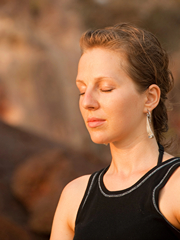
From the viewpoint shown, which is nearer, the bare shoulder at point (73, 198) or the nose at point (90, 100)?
the nose at point (90, 100)

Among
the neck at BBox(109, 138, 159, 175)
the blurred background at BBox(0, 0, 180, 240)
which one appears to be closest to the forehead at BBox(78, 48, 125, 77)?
the neck at BBox(109, 138, 159, 175)

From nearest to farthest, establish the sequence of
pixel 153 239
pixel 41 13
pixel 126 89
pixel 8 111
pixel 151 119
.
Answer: pixel 153 239 < pixel 126 89 < pixel 151 119 < pixel 8 111 < pixel 41 13

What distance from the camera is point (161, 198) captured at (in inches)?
41.8

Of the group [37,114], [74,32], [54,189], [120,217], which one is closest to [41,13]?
[74,32]

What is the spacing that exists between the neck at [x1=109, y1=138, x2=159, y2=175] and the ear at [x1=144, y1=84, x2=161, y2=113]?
0.14 meters

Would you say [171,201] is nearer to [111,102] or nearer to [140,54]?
[111,102]

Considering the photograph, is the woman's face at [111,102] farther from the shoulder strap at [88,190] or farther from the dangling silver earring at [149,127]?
the shoulder strap at [88,190]

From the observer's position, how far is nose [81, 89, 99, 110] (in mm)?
1238

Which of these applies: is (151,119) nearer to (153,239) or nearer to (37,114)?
(153,239)

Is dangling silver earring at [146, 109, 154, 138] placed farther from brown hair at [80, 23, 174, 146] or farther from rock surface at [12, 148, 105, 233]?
rock surface at [12, 148, 105, 233]

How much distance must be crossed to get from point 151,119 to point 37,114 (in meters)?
4.34

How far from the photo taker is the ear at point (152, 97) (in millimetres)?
1291

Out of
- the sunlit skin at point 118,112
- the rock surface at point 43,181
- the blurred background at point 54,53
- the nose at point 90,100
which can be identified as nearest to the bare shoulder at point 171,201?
the sunlit skin at point 118,112

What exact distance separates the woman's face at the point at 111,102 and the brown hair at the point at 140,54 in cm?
4
